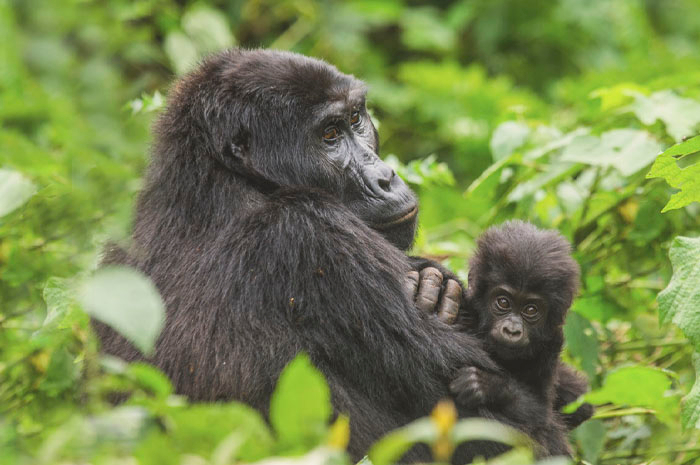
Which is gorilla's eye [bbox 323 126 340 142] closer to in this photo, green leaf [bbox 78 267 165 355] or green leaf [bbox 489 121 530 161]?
green leaf [bbox 489 121 530 161]

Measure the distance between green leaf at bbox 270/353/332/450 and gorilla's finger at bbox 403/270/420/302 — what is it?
47.0 inches

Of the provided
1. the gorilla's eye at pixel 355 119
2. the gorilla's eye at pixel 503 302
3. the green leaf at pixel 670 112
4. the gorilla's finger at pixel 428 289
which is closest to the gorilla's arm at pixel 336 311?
the gorilla's finger at pixel 428 289

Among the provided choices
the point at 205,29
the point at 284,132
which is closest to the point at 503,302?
the point at 284,132

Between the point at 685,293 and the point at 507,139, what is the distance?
1537mm

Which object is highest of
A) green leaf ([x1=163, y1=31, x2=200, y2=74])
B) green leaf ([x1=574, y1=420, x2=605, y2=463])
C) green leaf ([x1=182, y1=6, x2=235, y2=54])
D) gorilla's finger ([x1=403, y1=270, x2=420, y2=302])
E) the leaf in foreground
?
green leaf ([x1=182, y1=6, x2=235, y2=54])

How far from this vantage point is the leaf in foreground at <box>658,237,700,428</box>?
291 centimetres

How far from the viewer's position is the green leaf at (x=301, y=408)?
1.79 meters

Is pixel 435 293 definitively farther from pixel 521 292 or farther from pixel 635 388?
pixel 635 388

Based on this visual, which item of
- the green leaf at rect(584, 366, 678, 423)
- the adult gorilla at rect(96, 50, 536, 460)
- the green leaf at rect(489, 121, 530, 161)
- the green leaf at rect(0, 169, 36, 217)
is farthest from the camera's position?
the green leaf at rect(489, 121, 530, 161)

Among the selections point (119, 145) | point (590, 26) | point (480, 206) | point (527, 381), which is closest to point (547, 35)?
point (590, 26)

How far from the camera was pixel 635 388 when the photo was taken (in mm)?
2783

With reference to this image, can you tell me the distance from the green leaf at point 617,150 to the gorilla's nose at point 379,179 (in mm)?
997

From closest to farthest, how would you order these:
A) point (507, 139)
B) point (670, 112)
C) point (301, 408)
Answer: point (301, 408) → point (670, 112) → point (507, 139)

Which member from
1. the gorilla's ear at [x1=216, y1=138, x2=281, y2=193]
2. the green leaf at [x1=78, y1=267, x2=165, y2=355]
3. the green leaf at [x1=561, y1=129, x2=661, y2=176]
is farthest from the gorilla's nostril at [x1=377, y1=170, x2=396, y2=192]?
the green leaf at [x1=78, y1=267, x2=165, y2=355]
